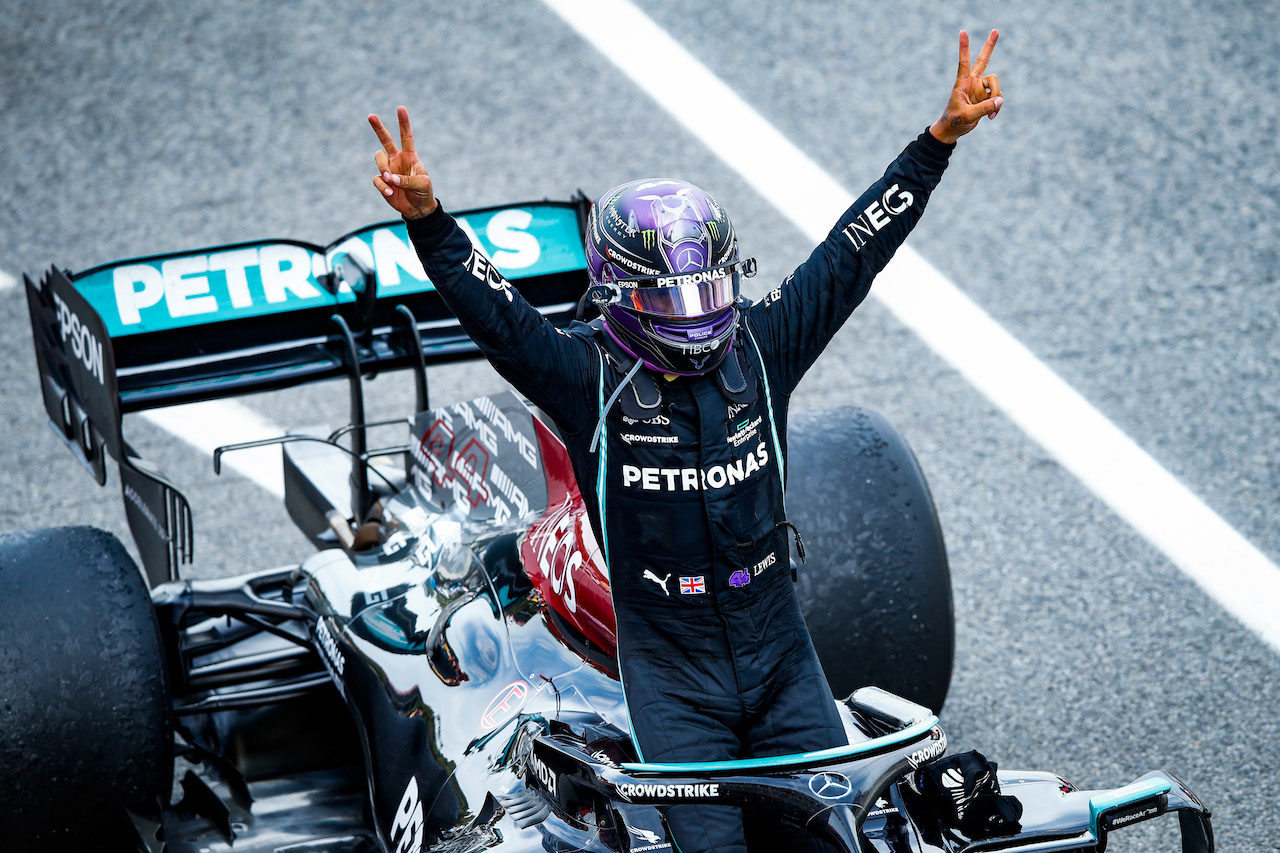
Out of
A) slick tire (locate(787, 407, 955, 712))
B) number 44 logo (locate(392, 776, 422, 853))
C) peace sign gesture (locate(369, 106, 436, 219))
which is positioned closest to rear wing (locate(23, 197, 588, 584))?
slick tire (locate(787, 407, 955, 712))

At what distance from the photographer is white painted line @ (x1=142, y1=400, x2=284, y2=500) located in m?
5.63

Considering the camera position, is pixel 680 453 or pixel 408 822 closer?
pixel 680 453

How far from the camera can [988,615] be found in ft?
15.6

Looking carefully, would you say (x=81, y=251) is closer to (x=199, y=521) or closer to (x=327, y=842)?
(x=199, y=521)

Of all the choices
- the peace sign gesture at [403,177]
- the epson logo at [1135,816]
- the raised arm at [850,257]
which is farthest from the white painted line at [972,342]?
the peace sign gesture at [403,177]

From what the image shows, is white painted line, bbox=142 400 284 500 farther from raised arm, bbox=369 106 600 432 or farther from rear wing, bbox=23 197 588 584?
raised arm, bbox=369 106 600 432

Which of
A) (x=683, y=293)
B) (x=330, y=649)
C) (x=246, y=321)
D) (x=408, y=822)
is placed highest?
(x=246, y=321)

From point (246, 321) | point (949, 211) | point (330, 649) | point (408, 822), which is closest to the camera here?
point (408, 822)

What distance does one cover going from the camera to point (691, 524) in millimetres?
2787

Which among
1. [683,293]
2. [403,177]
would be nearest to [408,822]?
[683,293]

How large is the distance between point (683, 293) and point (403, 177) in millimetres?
553

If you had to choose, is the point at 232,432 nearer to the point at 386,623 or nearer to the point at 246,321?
the point at 246,321

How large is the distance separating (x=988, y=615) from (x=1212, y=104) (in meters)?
3.83

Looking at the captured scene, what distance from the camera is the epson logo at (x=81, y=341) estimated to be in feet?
12.3
